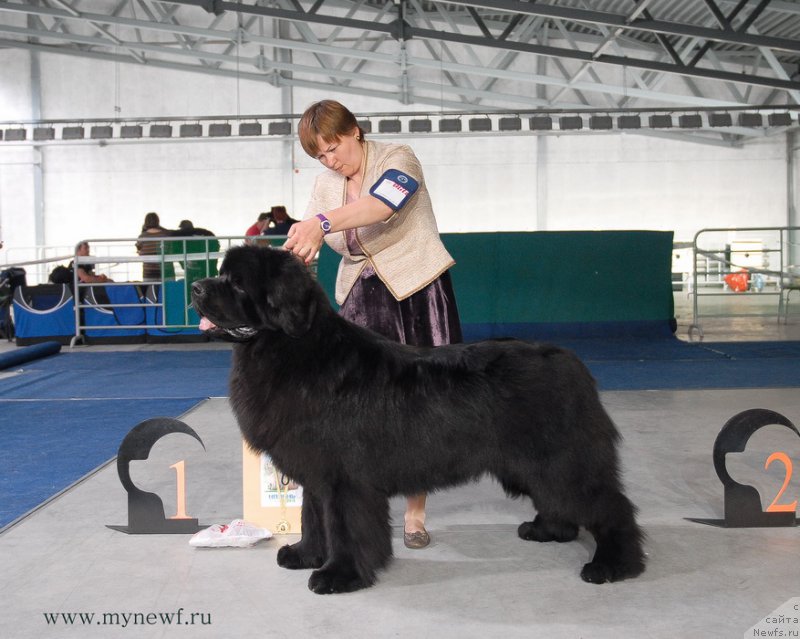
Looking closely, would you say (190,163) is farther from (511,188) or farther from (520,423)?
(520,423)

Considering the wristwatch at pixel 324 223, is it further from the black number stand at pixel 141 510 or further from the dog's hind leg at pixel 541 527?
the black number stand at pixel 141 510

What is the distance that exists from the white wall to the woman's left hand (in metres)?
17.9

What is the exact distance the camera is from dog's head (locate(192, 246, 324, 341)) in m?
2.26

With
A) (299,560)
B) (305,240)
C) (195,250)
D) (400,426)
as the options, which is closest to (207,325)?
(305,240)

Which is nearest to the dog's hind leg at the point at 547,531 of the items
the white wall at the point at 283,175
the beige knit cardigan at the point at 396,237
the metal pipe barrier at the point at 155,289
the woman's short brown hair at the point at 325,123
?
the beige knit cardigan at the point at 396,237

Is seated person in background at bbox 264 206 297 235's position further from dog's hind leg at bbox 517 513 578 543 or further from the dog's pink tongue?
the dog's pink tongue

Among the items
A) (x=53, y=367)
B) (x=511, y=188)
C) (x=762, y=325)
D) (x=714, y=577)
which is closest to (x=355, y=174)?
(x=714, y=577)

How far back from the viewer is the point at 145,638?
2184mm

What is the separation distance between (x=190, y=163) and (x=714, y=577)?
19580mm

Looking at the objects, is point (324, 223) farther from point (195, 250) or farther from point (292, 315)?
point (195, 250)

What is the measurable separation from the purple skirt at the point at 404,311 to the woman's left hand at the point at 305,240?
1.67 feet

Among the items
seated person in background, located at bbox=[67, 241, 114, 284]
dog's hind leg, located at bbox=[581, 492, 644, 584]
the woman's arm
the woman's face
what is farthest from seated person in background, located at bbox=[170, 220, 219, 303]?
dog's hind leg, located at bbox=[581, 492, 644, 584]

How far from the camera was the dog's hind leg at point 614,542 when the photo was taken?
255 centimetres

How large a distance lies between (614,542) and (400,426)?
2.73 feet
